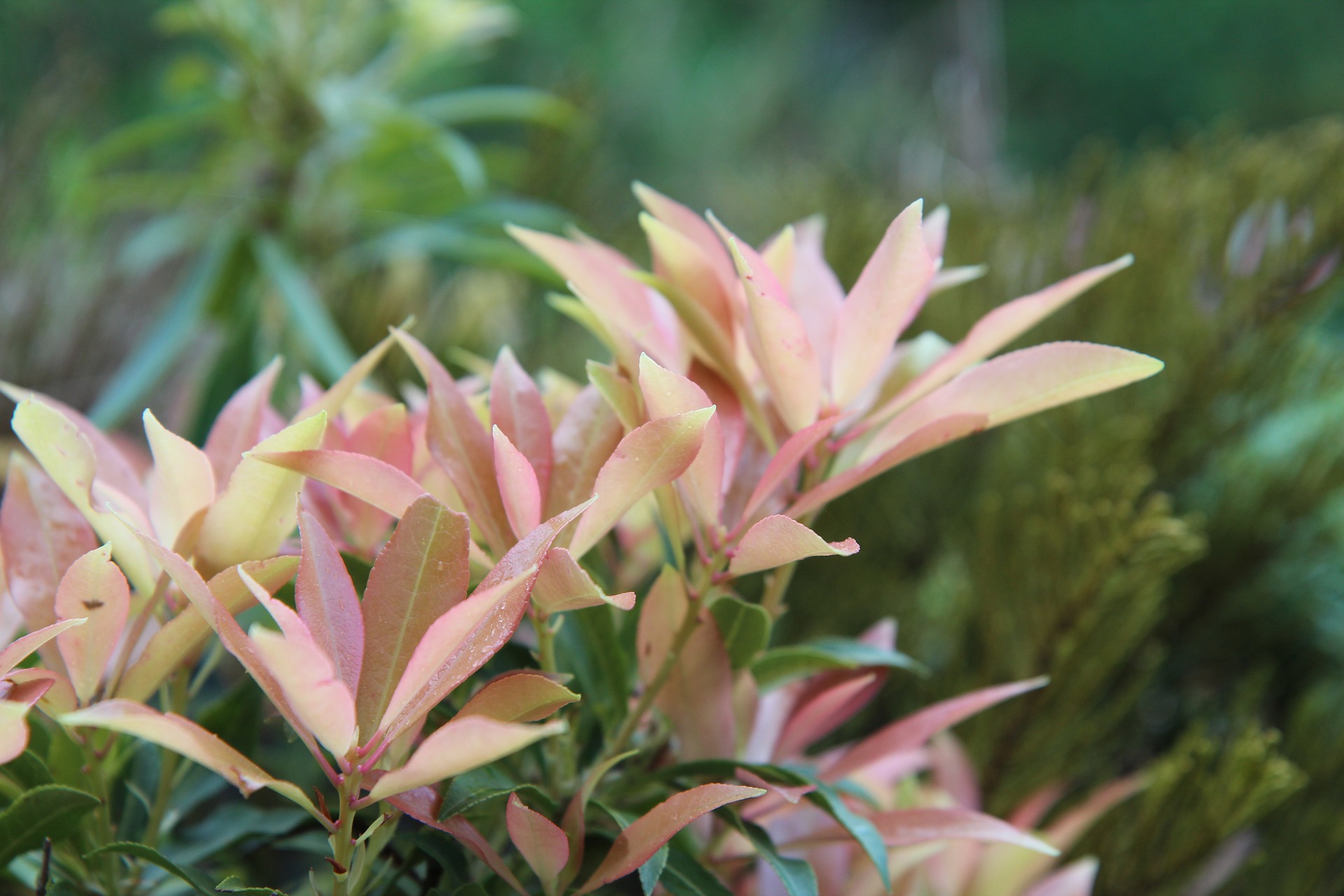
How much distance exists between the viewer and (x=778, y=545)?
211mm

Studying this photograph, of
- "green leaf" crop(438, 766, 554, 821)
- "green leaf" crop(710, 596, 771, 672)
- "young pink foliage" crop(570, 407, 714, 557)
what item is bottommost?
"green leaf" crop(438, 766, 554, 821)

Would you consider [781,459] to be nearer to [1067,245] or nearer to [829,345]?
[829,345]

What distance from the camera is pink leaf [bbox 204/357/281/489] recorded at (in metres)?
0.28

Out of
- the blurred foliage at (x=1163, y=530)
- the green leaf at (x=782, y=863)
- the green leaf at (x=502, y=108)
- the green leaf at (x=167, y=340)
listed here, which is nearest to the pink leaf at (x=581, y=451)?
the green leaf at (x=782, y=863)

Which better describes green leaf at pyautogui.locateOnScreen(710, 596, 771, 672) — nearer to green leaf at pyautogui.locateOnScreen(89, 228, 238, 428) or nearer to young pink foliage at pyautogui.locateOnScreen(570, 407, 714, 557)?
young pink foliage at pyautogui.locateOnScreen(570, 407, 714, 557)

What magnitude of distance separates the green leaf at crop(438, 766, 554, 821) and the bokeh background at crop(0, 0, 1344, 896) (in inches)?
7.8

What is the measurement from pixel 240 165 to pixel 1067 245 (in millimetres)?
736

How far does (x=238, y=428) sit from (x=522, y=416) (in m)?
Result: 0.10

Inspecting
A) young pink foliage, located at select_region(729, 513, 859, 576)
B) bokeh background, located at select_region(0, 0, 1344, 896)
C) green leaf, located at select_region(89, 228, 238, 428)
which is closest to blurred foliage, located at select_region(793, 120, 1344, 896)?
bokeh background, located at select_region(0, 0, 1344, 896)

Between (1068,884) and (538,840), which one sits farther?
(1068,884)

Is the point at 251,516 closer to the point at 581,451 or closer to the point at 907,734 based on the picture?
the point at 581,451

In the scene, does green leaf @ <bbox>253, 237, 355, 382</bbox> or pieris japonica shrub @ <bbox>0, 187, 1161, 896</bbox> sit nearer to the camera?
pieris japonica shrub @ <bbox>0, 187, 1161, 896</bbox>

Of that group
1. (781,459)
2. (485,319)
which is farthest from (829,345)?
(485,319)

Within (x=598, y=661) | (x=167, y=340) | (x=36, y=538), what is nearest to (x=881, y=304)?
(x=598, y=661)
